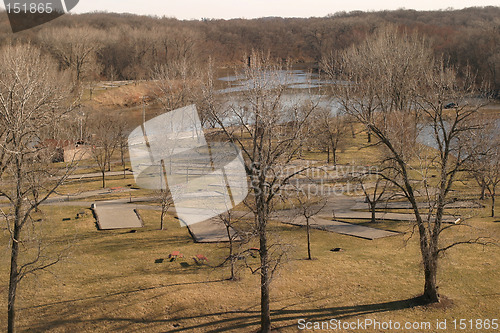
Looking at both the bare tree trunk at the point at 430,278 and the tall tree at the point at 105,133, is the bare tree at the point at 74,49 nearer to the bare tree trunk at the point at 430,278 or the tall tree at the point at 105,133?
the tall tree at the point at 105,133

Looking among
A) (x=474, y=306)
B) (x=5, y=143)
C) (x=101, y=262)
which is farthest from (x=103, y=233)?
(x=474, y=306)

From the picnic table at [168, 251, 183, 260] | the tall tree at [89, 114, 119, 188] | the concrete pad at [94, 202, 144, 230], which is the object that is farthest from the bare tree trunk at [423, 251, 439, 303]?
the tall tree at [89, 114, 119, 188]

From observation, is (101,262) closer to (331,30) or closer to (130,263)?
(130,263)

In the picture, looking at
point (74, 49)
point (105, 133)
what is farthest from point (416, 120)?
point (74, 49)

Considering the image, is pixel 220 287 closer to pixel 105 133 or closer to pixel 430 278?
pixel 430 278

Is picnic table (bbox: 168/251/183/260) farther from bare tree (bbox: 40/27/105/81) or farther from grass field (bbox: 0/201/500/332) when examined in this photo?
bare tree (bbox: 40/27/105/81)
